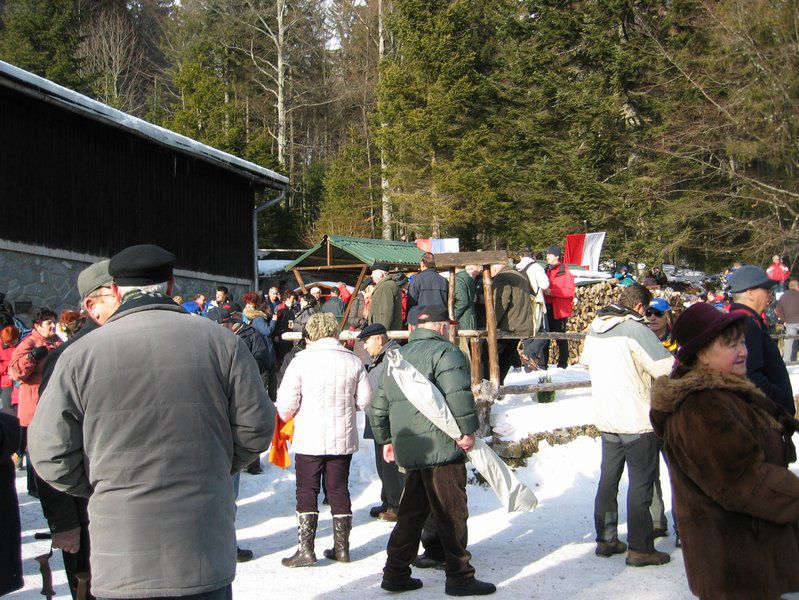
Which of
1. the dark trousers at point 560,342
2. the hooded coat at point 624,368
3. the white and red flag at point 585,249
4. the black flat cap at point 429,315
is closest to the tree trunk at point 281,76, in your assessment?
the white and red flag at point 585,249

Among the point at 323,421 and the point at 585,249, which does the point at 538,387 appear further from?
the point at 585,249

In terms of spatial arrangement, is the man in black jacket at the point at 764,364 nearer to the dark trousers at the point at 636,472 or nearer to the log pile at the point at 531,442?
the dark trousers at the point at 636,472

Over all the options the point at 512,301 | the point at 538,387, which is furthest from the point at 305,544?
the point at 512,301

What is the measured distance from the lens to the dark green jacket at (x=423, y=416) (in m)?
5.41

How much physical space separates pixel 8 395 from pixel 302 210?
94.5 feet

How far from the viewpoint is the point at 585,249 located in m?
23.4

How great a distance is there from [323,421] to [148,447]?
140 inches

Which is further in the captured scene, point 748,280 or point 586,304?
point 586,304

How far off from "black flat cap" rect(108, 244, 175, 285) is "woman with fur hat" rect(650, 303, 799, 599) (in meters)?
1.93

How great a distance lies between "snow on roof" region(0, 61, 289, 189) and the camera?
12.7m

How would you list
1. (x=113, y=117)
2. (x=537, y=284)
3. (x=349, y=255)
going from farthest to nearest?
(x=349, y=255) → (x=113, y=117) → (x=537, y=284)

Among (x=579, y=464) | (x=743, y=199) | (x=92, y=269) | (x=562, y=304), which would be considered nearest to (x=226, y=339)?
(x=92, y=269)

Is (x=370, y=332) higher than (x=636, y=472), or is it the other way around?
(x=370, y=332)

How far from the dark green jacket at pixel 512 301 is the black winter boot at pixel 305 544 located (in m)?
4.92
